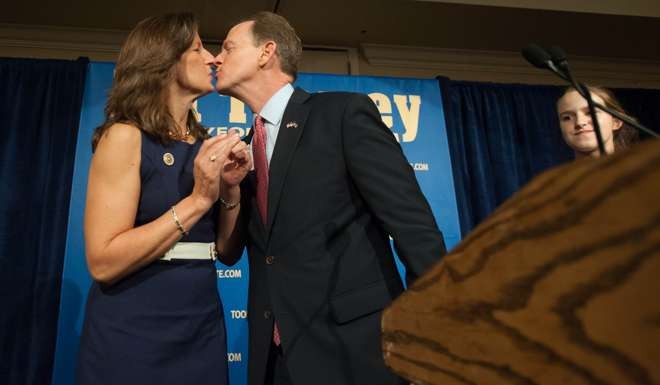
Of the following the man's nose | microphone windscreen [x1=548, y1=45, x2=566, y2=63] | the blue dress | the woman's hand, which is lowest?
the blue dress

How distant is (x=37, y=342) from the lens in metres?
2.90

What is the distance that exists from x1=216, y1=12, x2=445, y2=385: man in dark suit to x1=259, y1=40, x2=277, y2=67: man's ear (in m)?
0.28

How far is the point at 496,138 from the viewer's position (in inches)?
159

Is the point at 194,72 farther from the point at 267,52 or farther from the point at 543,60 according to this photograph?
the point at 543,60

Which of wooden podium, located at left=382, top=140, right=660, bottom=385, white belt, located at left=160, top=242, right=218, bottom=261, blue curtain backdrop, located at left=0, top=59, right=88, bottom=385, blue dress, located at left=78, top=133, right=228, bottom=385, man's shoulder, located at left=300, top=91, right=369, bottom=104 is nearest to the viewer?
wooden podium, located at left=382, top=140, right=660, bottom=385

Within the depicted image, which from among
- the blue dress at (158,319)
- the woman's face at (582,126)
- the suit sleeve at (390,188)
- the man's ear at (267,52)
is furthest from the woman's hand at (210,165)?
the woman's face at (582,126)

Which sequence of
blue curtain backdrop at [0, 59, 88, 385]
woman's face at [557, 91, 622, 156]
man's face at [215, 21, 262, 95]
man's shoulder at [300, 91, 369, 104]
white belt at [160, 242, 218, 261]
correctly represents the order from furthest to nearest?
blue curtain backdrop at [0, 59, 88, 385] < woman's face at [557, 91, 622, 156] < man's face at [215, 21, 262, 95] < man's shoulder at [300, 91, 369, 104] < white belt at [160, 242, 218, 261]

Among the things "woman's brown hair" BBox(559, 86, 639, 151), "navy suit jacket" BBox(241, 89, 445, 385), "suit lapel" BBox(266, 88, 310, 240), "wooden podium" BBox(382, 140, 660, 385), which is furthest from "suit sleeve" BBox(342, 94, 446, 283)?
"woman's brown hair" BBox(559, 86, 639, 151)

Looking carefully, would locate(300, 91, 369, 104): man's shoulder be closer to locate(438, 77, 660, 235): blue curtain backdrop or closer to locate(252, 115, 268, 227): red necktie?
locate(252, 115, 268, 227): red necktie

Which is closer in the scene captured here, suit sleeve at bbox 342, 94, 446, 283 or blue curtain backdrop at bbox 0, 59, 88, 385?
suit sleeve at bbox 342, 94, 446, 283

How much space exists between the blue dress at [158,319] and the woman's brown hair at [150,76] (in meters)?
0.10

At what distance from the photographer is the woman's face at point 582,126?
1852 millimetres

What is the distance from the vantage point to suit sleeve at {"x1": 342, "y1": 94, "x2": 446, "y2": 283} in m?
1.19

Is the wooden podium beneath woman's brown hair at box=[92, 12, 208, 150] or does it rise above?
beneath
